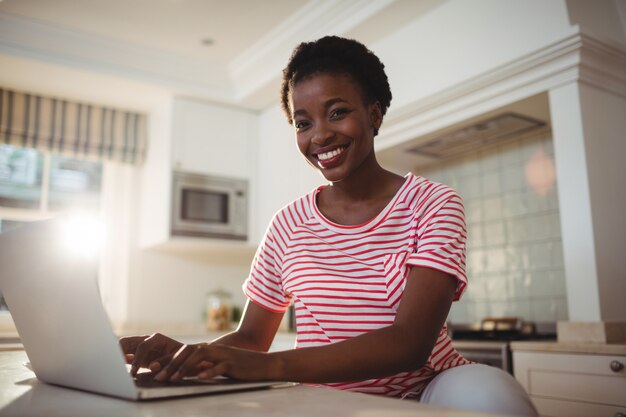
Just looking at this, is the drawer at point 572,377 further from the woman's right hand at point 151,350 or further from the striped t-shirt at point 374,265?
the woman's right hand at point 151,350

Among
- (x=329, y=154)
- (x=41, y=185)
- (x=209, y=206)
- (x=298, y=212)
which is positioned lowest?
(x=298, y=212)

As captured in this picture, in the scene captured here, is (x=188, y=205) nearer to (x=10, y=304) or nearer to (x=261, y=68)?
(x=261, y=68)

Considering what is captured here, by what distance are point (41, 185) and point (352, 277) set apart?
307 cm

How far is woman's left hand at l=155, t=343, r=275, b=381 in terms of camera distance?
2.14 ft

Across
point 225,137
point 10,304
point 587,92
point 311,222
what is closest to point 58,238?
point 10,304

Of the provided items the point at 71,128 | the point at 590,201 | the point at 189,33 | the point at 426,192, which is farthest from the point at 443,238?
the point at 71,128

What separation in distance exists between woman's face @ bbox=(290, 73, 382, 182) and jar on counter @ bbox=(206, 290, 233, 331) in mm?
2648

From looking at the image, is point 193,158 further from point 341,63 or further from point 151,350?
point 151,350

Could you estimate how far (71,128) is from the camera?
350 centimetres

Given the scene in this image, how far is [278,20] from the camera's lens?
2975 mm

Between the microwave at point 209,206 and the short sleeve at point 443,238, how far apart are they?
8.50 ft

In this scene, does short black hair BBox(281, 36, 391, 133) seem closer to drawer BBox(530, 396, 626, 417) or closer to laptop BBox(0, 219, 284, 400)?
laptop BBox(0, 219, 284, 400)

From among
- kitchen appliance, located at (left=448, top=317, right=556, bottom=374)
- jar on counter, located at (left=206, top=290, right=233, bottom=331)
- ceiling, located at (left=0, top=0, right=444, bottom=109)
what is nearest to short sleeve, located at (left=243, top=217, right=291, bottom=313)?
kitchen appliance, located at (left=448, top=317, right=556, bottom=374)

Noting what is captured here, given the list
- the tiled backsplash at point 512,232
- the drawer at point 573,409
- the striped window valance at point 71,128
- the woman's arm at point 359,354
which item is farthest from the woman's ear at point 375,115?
the striped window valance at point 71,128
